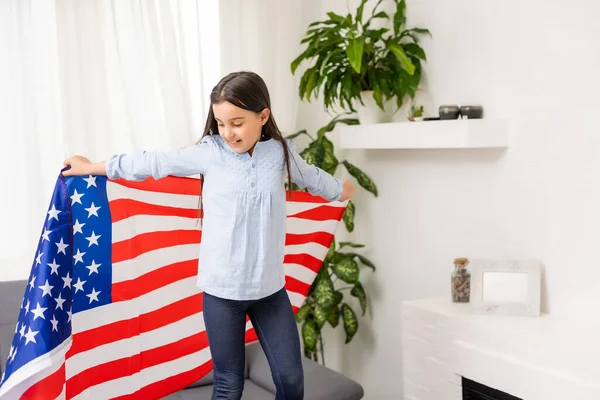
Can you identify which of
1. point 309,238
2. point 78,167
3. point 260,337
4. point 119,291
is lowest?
point 260,337

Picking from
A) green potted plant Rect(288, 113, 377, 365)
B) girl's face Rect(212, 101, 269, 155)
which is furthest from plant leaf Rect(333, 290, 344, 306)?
girl's face Rect(212, 101, 269, 155)

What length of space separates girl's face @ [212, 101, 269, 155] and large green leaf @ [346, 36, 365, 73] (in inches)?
40.2

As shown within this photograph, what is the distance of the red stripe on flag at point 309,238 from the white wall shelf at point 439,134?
0.56m

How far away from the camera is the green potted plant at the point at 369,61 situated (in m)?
3.25

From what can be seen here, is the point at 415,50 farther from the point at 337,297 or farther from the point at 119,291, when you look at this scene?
the point at 119,291

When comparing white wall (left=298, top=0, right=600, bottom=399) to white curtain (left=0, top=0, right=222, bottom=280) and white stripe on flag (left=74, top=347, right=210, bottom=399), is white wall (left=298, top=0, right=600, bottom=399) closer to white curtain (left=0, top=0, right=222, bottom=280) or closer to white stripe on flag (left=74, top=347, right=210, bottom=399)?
white curtain (left=0, top=0, right=222, bottom=280)

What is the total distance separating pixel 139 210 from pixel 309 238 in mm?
706

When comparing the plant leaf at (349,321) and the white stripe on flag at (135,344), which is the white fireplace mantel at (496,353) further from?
the white stripe on flag at (135,344)

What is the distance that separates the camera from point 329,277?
11.7 ft

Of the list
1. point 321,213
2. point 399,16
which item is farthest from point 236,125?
point 399,16

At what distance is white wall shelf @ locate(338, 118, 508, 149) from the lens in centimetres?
287

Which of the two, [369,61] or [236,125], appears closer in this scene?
[236,125]

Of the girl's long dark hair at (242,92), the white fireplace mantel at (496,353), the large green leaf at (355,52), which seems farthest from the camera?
the large green leaf at (355,52)

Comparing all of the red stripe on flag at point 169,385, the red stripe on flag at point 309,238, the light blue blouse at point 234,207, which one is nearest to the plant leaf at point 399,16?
the red stripe on flag at point 309,238
